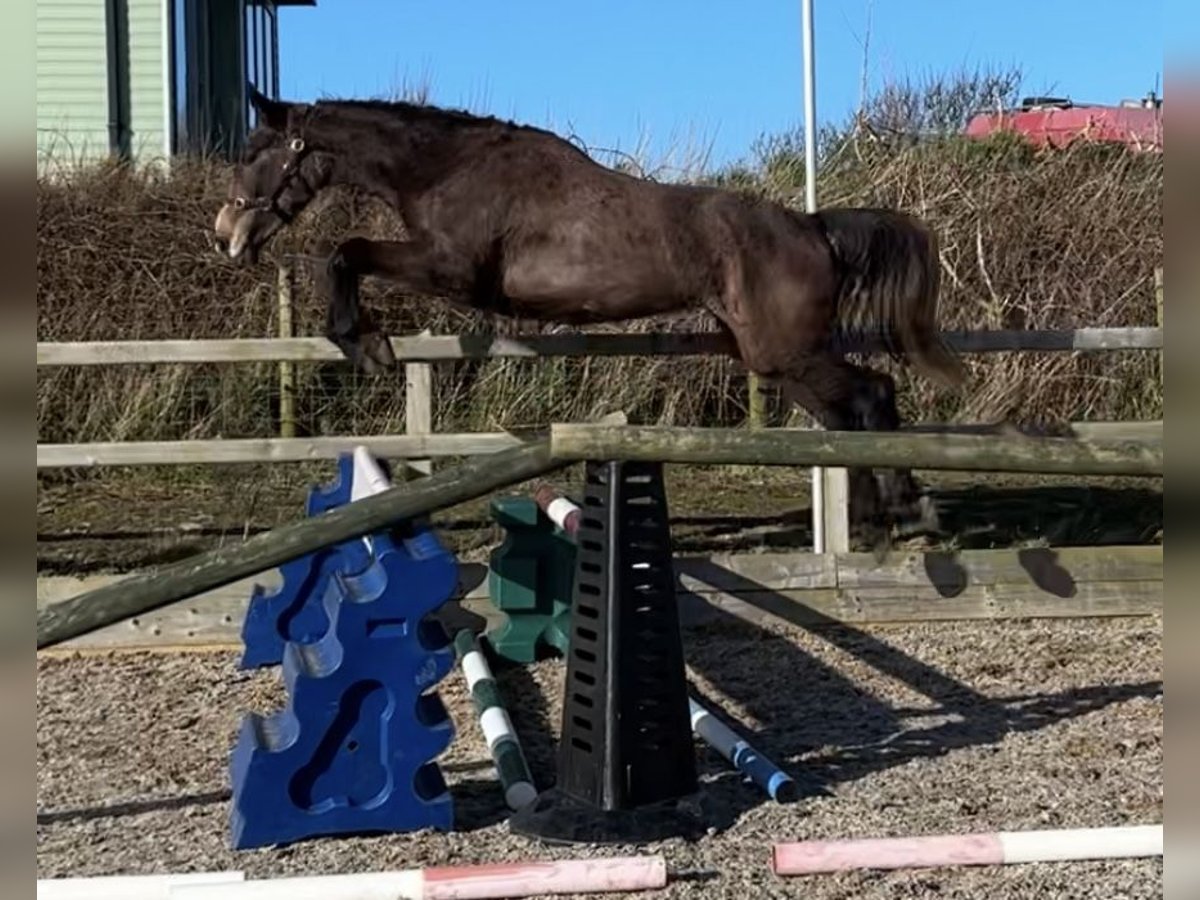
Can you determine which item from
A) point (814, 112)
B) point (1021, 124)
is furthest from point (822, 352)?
point (1021, 124)

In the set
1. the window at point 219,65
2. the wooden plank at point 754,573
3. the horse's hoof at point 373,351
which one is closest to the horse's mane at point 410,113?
the horse's hoof at point 373,351

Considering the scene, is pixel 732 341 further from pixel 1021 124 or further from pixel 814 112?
pixel 1021 124

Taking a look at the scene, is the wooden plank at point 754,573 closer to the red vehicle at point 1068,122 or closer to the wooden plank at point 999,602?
the wooden plank at point 999,602

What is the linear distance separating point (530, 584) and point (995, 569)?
183cm

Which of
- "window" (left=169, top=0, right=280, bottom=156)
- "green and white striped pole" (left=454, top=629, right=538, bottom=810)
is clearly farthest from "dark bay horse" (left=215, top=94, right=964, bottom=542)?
"window" (left=169, top=0, right=280, bottom=156)

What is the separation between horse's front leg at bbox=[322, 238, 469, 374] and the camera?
527 cm

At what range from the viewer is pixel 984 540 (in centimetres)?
667

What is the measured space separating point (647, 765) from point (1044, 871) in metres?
0.92

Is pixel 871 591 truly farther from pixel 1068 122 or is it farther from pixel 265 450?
pixel 1068 122

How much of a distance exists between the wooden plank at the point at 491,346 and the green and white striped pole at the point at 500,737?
1386 millimetres

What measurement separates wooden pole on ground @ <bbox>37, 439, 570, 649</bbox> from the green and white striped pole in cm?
93

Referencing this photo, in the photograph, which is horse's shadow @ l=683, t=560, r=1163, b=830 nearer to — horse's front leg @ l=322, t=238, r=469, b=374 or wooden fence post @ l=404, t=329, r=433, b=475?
wooden fence post @ l=404, t=329, r=433, b=475

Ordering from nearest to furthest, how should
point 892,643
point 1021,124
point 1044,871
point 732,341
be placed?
point 1044,871 < point 892,643 < point 732,341 < point 1021,124

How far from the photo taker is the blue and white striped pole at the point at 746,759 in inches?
140
